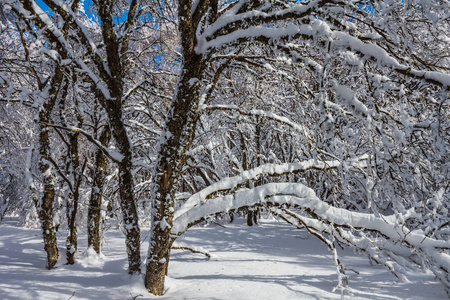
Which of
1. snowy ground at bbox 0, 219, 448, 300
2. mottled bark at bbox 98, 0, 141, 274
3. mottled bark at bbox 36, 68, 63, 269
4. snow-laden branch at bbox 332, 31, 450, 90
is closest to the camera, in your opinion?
snow-laden branch at bbox 332, 31, 450, 90

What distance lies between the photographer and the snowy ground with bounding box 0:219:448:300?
381 centimetres

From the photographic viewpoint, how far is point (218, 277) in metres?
4.62

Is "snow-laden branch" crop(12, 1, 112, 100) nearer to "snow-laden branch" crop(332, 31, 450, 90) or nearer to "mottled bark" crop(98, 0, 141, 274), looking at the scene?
"mottled bark" crop(98, 0, 141, 274)

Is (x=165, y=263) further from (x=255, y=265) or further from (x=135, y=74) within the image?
(x=135, y=74)

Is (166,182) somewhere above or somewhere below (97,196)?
above

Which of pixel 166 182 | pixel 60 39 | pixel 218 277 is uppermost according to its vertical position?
pixel 60 39

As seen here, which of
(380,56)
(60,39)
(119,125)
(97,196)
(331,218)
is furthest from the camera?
(97,196)

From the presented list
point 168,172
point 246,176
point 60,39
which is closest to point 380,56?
point 246,176

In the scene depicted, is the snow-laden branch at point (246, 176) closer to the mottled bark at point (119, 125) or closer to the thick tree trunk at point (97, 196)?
the mottled bark at point (119, 125)

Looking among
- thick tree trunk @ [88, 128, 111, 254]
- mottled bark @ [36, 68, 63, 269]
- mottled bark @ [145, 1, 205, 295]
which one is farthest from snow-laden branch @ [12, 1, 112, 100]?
thick tree trunk @ [88, 128, 111, 254]

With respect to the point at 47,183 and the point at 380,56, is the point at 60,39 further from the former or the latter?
the point at 380,56

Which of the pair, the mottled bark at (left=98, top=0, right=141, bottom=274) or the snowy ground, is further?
the mottled bark at (left=98, top=0, right=141, bottom=274)

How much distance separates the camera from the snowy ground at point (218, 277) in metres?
3.81

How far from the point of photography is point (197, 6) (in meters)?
3.58
